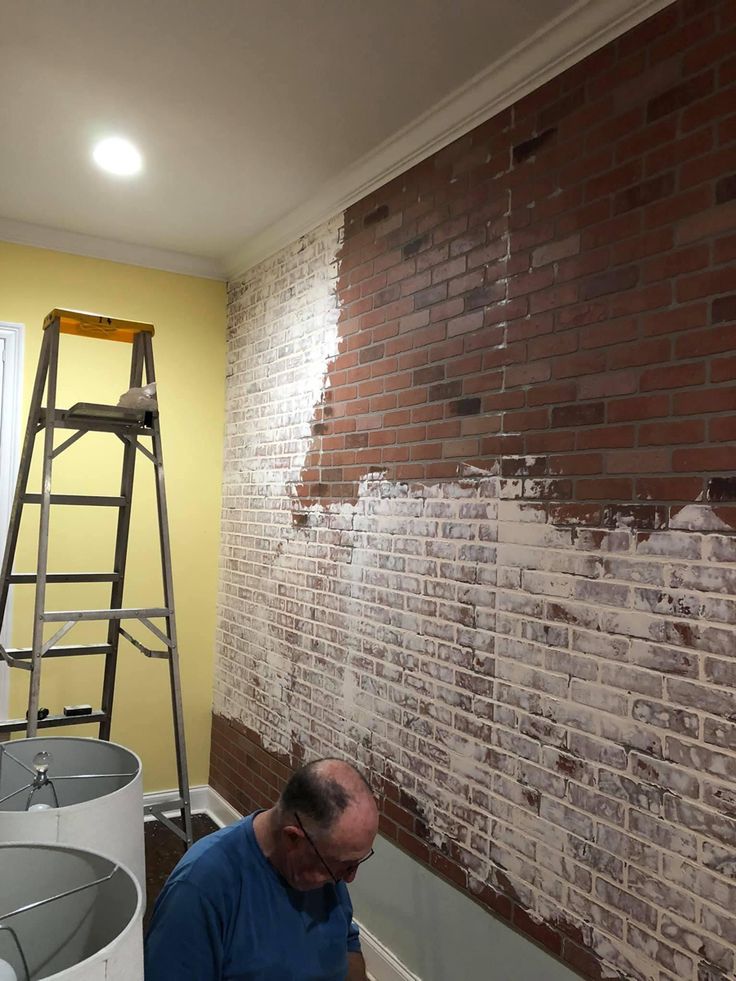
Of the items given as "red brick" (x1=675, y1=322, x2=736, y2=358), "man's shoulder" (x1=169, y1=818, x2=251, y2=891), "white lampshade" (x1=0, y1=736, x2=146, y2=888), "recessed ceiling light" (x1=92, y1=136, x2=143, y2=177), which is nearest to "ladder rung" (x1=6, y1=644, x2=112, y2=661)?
"white lampshade" (x1=0, y1=736, x2=146, y2=888)

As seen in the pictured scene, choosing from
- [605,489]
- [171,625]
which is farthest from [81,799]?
[605,489]

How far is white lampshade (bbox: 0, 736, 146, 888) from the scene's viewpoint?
131 cm

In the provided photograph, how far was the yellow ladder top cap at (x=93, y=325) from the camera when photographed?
2791 mm

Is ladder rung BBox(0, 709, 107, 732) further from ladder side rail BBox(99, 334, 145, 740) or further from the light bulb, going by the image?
the light bulb

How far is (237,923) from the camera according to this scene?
142cm

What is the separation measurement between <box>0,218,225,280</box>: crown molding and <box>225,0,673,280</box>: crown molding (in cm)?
86

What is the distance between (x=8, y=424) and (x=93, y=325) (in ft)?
3.05

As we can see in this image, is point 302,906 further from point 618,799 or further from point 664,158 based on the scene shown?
point 664,158

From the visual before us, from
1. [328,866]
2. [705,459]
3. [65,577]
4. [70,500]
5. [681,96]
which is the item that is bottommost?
[328,866]

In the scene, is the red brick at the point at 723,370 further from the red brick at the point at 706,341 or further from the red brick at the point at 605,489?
the red brick at the point at 605,489

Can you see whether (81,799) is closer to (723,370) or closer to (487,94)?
(723,370)

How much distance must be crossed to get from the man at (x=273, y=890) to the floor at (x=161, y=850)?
171cm

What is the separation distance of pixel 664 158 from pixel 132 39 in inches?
58.4

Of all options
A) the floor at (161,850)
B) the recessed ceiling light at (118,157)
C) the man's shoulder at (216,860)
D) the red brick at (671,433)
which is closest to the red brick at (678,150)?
the red brick at (671,433)
